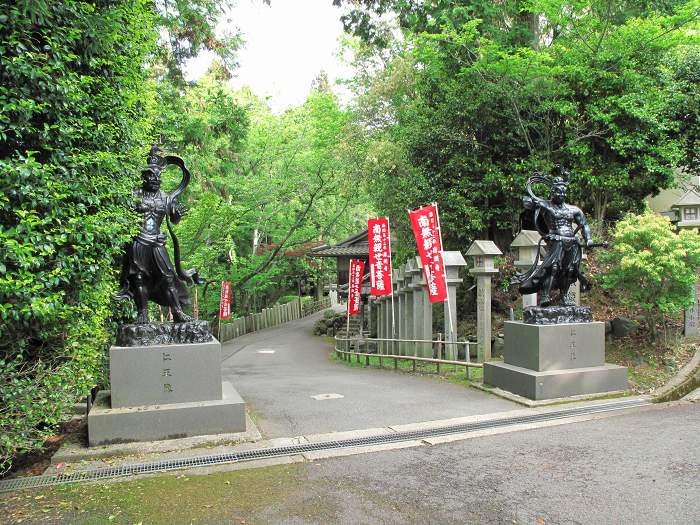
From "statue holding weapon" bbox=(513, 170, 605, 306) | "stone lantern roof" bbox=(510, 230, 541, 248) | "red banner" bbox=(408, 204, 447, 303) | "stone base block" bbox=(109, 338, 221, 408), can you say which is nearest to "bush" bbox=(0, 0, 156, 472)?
"stone base block" bbox=(109, 338, 221, 408)

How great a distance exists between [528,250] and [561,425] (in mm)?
4366

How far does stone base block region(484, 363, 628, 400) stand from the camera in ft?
24.7

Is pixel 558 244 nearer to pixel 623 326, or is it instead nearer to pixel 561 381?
pixel 561 381


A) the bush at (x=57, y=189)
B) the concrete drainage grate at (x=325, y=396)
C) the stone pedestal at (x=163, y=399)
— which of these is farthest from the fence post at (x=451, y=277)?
the bush at (x=57, y=189)

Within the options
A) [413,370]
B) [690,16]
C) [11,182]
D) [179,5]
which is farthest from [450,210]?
[11,182]

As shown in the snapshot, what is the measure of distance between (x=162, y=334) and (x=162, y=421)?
1.10 meters

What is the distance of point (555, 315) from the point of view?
794 centimetres

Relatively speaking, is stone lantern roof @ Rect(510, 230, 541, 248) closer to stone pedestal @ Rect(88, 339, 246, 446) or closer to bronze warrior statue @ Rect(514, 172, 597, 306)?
bronze warrior statue @ Rect(514, 172, 597, 306)

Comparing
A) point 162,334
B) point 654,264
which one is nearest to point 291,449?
point 162,334

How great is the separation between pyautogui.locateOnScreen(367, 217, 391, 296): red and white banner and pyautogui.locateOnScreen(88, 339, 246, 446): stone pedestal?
9.37 m

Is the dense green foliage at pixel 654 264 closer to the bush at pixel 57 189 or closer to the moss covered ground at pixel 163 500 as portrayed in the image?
the moss covered ground at pixel 163 500

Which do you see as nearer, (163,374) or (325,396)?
(163,374)

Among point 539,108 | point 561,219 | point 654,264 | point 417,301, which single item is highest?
point 539,108

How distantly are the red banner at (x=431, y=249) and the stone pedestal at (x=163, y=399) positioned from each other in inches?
245
